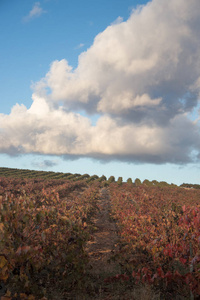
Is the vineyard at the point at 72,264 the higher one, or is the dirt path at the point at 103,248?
the vineyard at the point at 72,264

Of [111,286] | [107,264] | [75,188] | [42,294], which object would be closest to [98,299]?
[111,286]

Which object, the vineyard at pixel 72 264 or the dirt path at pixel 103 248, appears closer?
the vineyard at pixel 72 264

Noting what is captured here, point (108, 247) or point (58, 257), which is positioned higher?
point (58, 257)

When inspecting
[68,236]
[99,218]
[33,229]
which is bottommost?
[99,218]

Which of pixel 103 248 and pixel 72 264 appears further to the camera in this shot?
pixel 103 248

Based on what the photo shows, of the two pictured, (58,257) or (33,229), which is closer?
(33,229)

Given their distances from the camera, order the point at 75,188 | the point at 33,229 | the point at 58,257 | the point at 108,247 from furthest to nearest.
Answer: the point at 75,188 < the point at 108,247 < the point at 58,257 < the point at 33,229

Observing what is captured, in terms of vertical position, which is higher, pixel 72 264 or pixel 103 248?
pixel 72 264

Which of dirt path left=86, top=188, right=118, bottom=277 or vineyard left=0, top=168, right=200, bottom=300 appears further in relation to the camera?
dirt path left=86, top=188, right=118, bottom=277

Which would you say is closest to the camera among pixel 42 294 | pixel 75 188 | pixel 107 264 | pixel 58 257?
pixel 42 294

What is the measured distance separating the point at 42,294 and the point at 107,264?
3.72 m

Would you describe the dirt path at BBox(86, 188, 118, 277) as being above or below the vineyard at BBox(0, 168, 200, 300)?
below

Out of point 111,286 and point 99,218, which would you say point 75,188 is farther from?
point 111,286

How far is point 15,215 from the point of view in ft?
13.3
